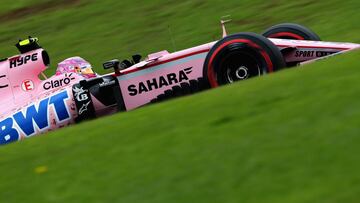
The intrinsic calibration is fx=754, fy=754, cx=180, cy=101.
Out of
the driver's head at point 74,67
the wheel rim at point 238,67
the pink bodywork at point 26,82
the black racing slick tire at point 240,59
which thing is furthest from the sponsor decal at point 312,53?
the driver's head at point 74,67

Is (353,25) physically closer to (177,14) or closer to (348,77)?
(177,14)

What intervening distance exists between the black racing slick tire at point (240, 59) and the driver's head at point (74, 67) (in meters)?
2.66

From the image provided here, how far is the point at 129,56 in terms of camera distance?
1770cm

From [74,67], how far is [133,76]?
1.58 meters

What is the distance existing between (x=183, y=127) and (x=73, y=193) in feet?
4.15

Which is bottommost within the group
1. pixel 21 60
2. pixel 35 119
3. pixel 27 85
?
pixel 35 119

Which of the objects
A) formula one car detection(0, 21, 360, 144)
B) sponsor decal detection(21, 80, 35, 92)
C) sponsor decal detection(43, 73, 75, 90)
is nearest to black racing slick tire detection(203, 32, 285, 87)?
formula one car detection(0, 21, 360, 144)

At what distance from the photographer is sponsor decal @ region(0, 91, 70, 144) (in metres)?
10.6

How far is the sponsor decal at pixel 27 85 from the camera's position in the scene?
36.8ft

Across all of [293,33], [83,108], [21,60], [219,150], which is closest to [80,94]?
[83,108]

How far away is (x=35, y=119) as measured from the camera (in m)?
10.6

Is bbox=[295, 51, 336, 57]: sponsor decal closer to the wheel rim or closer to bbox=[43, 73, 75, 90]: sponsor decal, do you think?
the wheel rim

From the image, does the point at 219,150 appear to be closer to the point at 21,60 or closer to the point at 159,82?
the point at 159,82

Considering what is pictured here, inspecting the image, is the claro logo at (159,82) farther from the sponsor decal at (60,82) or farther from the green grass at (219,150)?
the green grass at (219,150)
